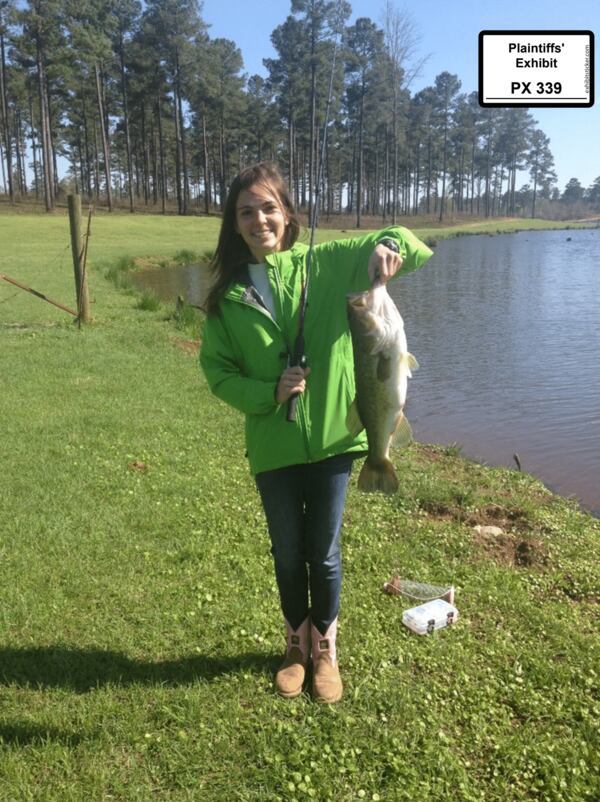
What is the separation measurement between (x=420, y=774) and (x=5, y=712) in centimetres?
195

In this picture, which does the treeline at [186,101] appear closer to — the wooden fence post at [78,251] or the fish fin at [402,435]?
the wooden fence post at [78,251]

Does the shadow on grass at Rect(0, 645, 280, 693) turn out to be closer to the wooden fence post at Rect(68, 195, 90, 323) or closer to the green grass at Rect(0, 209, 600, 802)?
the green grass at Rect(0, 209, 600, 802)

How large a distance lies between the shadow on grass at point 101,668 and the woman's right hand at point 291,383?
160cm

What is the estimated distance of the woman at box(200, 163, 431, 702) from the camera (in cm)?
291

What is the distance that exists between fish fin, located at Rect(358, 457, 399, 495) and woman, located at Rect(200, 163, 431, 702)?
10 centimetres

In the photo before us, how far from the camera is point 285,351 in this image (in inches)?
116

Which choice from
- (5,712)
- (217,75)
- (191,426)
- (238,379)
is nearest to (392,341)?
(238,379)

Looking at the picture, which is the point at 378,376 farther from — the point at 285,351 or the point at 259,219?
the point at 259,219

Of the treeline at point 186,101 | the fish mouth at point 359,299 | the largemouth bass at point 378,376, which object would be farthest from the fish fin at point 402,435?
the treeline at point 186,101

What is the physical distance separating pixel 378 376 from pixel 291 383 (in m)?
0.37

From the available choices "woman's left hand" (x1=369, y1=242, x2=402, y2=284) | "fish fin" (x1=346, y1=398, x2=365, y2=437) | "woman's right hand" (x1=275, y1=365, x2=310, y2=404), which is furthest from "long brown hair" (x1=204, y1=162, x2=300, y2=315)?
"fish fin" (x1=346, y1=398, x2=365, y2=437)

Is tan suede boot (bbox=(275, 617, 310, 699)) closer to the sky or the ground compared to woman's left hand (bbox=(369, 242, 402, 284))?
closer to the ground

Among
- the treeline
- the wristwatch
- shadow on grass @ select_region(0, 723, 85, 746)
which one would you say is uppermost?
the treeline

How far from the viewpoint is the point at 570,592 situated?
14.2 feet
